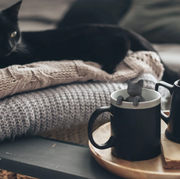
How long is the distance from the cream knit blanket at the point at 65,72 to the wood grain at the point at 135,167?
208 mm

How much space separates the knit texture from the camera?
17.9 inches

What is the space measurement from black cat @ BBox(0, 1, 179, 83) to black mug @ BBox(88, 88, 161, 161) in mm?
301

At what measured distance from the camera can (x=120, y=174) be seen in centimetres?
34

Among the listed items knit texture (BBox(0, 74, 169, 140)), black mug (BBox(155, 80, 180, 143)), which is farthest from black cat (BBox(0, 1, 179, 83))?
black mug (BBox(155, 80, 180, 143))

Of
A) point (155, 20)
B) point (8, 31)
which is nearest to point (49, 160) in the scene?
point (8, 31)

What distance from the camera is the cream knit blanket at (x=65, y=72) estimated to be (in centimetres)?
48

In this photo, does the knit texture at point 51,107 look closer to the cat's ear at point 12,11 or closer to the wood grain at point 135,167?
the wood grain at point 135,167

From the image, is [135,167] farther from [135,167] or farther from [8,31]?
[8,31]

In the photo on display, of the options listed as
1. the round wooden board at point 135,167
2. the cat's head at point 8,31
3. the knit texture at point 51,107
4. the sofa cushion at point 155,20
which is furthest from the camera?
the sofa cushion at point 155,20

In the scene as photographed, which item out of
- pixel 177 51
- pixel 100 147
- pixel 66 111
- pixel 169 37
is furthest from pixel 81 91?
pixel 169 37

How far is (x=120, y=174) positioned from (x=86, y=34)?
0.49 meters

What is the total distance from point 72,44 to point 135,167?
0.48 m

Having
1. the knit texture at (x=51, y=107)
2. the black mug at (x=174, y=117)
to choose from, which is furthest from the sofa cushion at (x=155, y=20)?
the black mug at (x=174, y=117)

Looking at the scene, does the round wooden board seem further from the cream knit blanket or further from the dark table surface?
the cream knit blanket
